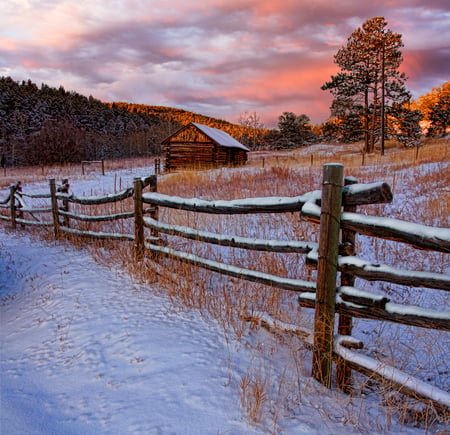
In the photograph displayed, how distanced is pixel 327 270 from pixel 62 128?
185ft

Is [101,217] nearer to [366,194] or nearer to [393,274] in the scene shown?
[366,194]

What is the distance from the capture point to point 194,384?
2.39 metres

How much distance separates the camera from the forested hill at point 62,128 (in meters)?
47.7

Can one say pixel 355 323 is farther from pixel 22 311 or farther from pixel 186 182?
pixel 186 182

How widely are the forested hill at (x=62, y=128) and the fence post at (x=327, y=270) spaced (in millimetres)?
51946

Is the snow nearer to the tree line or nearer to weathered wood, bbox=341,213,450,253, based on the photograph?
weathered wood, bbox=341,213,450,253

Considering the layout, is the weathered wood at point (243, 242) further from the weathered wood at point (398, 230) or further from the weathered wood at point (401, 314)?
the weathered wood at point (401, 314)

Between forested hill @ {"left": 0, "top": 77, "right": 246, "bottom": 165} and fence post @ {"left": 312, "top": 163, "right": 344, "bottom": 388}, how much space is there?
51.9 metres

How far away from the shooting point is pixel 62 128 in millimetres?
50219

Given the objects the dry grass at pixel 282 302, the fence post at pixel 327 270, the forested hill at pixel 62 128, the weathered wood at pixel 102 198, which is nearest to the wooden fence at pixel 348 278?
the fence post at pixel 327 270

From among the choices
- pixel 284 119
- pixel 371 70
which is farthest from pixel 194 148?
pixel 284 119

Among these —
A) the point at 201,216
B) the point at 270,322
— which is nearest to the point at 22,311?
the point at 270,322

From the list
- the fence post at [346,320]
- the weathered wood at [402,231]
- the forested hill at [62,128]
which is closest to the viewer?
the weathered wood at [402,231]

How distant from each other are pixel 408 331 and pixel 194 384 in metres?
2.45
